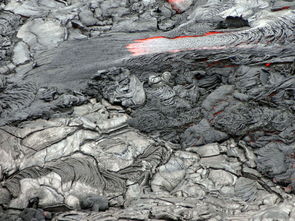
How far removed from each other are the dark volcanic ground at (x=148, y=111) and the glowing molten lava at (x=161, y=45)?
0.05ft

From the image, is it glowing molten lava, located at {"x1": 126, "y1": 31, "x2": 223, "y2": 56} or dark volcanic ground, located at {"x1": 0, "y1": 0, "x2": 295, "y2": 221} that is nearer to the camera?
dark volcanic ground, located at {"x1": 0, "y1": 0, "x2": 295, "y2": 221}

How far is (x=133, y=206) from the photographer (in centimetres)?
275

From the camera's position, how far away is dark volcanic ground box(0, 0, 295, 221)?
2818 millimetres

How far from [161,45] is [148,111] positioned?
2.44 ft

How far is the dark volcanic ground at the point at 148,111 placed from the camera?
9.25 feet

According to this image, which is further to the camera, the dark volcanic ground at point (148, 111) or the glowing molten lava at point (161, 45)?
the glowing molten lava at point (161, 45)

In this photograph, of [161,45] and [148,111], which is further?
[161,45]

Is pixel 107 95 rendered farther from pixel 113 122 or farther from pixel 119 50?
pixel 119 50

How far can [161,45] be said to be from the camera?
3668 mm

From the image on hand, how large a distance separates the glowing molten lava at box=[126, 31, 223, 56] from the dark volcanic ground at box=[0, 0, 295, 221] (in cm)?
2

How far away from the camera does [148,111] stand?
3350 mm

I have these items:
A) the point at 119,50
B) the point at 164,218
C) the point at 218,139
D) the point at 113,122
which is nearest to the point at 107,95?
the point at 113,122

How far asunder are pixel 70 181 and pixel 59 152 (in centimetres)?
29

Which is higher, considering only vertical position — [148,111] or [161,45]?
[161,45]
